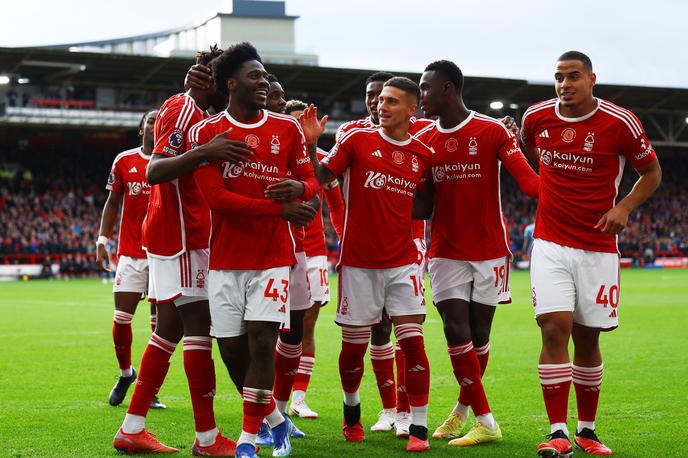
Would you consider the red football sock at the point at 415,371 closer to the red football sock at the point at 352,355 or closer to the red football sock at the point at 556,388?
the red football sock at the point at 352,355

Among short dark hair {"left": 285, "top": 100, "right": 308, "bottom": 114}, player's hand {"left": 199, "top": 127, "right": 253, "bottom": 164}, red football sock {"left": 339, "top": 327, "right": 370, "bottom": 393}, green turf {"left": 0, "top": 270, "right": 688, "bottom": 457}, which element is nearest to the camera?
player's hand {"left": 199, "top": 127, "right": 253, "bottom": 164}

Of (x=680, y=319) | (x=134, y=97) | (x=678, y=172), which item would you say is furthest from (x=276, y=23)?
(x=680, y=319)

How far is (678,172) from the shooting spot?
57.6 metres

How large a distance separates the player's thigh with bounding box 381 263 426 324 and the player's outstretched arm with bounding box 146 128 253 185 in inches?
58.6

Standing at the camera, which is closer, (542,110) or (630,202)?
(630,202)

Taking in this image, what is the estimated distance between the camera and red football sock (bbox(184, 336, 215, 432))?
6.08 metres

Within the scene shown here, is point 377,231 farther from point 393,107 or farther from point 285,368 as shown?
point 285,368

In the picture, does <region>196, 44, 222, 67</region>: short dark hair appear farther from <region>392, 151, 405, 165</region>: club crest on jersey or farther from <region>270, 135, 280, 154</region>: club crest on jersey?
<region>392, 151, 405, 165</region>: club crest on jersey

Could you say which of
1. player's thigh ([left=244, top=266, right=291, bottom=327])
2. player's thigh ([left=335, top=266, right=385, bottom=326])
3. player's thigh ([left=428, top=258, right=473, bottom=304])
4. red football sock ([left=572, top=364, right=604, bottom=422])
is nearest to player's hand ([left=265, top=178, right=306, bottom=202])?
player's thigh ([left=244, top=266, right=291, bottom=327])

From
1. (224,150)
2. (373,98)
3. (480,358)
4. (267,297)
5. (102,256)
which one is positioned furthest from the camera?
(102,256)

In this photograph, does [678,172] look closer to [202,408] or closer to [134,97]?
[134,97]

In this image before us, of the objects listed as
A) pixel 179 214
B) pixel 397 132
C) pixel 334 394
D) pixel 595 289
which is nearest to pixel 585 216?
pixel 595 289

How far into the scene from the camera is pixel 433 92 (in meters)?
6.95

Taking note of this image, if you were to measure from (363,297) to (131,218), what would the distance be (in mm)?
2999
